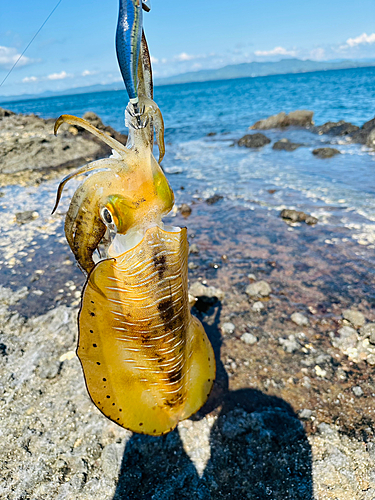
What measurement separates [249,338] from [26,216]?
7204 millimetres

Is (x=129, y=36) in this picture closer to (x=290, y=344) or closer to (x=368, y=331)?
(x=290, y=344)

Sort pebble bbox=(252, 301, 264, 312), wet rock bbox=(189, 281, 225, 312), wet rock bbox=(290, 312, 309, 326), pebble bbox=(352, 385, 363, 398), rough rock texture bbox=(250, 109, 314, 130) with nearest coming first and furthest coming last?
pebble bbox=(352, 385, 363, 398) < wet rock bbox=(290, 312, 309, 326) < pebble bbox=(252, 301, 264, 312) < wet rock bbox=(189, 281, 225, 312) < rough rock texture bbox=(250, 109, 314, 130)

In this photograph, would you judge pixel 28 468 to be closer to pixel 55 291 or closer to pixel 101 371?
pixel 101 371

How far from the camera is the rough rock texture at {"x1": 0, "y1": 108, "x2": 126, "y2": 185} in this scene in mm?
13266

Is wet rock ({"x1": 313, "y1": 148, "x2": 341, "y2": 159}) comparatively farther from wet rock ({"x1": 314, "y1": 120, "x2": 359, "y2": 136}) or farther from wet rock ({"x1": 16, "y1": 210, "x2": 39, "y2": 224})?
wet rock ({"x1": 16, "y1": 210, "x2": 39, "y2": 224})

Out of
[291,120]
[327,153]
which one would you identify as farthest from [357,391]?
Answer: [291,120]

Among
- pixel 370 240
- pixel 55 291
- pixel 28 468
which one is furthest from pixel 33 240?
pixel 370 240

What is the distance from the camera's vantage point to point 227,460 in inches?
125

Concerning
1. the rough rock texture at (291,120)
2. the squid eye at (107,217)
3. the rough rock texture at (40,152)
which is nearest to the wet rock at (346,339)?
the squid eye at (107,217)

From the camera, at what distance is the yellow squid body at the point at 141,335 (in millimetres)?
1723

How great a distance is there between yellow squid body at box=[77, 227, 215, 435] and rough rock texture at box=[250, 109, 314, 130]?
27.4 m

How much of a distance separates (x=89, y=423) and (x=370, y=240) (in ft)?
23.2

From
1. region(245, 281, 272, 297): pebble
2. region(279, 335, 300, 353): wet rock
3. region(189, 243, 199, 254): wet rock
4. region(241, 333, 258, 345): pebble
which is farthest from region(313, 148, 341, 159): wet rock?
region(241, 333, 258, 345): pebble

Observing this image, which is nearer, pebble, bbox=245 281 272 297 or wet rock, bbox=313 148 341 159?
pebble, bbox=245 281 272 297
